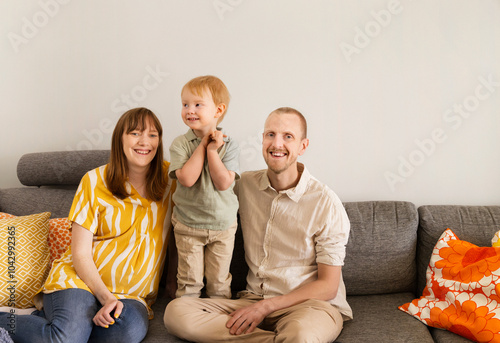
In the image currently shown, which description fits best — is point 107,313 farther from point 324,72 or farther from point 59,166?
point 324,72

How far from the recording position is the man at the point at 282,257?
155 centimetres

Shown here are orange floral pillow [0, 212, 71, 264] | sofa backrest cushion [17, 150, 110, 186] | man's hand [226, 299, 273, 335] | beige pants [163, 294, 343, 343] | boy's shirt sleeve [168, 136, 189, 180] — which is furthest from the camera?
sofa backrest cushion [17, 150, 110, 186]

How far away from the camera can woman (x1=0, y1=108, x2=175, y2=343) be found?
5.14ft

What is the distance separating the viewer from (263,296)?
5.71 ft

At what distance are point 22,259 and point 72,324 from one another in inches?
16.5

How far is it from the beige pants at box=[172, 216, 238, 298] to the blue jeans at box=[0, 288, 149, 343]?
0.71 feet

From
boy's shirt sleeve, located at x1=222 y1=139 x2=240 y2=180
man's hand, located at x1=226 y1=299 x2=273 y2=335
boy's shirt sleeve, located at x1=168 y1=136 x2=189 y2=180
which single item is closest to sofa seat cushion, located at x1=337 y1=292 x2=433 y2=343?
man's hand, located at x1=226 y1=299 x2=273 y2=335

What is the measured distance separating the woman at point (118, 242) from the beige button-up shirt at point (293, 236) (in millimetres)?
398

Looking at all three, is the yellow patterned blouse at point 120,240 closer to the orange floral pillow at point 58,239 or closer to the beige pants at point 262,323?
the orange floral pillow at point 58,239

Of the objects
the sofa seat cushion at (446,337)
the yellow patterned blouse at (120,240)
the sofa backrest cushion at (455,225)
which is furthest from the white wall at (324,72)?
the sofa seat cushion at (446,337)

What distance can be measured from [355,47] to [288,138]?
76 cm

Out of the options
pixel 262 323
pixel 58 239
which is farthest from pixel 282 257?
pixel 58 239

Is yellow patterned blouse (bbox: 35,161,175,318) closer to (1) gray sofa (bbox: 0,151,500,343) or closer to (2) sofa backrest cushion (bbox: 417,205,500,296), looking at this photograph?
(1) gray sofa (bbox: 0,151,500,343)

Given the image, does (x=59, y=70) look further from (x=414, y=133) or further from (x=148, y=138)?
(x=414, y=133)
